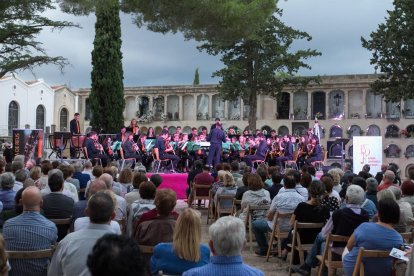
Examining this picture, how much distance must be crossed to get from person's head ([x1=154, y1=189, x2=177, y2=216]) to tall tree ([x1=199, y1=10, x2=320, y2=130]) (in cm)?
2419

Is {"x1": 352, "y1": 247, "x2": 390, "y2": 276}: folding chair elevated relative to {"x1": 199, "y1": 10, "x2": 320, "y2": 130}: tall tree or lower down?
lower down

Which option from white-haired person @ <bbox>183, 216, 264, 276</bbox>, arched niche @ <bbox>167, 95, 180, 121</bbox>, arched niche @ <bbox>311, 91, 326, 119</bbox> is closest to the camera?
white-haired person @ <bbox>183, 216, 264, 276</bbox>

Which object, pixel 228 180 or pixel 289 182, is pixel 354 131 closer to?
pixel 228 180

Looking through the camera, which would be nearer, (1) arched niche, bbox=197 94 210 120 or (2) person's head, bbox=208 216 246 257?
(2) person's head, bbox=208 216 246 257

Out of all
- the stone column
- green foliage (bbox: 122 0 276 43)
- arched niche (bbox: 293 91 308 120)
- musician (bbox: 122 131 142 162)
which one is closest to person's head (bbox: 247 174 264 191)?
green foliage (bbox: 122 0 276 43)

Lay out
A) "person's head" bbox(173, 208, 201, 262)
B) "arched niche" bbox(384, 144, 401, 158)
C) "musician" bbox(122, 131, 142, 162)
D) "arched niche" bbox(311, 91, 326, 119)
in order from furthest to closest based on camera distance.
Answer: "arched niche" bbox(311, 91, 326, 119), "arched niche" bbox(384, 144, 401, 158), "musician" bbox(122, 131, 142, 162), "person's head" bbox(173, 208, 201, 262)

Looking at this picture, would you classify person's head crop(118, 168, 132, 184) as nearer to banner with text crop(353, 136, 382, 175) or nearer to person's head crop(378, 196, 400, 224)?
person's head crop(378, 196, 400, 224)

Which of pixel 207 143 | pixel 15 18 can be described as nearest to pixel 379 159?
pixel 207 143

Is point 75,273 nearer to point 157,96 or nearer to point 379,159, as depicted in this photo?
point 379,159

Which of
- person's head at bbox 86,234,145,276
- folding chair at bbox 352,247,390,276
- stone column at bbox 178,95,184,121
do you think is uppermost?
stone column at bbox 178,95,184,121

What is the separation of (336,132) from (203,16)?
22.7 meters

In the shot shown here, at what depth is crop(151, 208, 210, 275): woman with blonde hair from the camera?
354 centimetres

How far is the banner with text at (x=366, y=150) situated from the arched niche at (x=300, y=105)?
61.1ft

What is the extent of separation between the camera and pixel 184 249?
3.56m
